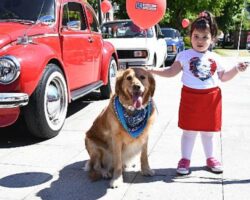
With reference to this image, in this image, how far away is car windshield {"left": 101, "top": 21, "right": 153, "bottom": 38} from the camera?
12.3 metres

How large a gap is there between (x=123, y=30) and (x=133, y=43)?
101 cm

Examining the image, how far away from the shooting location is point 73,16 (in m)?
7.19

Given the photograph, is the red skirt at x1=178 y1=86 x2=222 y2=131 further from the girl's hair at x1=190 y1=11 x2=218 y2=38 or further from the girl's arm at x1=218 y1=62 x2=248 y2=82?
the girl's hair at x1=190 y1=11 x2=218 y2=38

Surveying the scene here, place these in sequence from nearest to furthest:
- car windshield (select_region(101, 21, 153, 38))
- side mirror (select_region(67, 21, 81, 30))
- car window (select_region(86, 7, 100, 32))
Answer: side mirror (select_region(67, 21, 81, 30)), car window (select_region(86, 7, 100, 32)), car windshield (select_region(101, 21, 153, 38))

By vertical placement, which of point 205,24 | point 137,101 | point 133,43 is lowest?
point 133,43

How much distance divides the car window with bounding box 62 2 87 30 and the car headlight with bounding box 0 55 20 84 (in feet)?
5.64

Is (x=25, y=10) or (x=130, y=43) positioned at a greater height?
(x=25, y=10)

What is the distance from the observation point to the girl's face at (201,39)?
4117 millimetres

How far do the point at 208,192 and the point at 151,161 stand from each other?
1.01 m

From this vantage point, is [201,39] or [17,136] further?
[17,136]

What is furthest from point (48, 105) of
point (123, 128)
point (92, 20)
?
point (92, 20)

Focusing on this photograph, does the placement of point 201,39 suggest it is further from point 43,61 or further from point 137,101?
point 43,61

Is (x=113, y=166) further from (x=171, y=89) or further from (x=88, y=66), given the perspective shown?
(x=171, y=89)

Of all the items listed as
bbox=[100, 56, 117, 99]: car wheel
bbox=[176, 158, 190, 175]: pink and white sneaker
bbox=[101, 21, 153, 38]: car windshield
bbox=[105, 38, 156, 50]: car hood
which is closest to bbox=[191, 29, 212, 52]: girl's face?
bbox=[176, 158, 190, 175]: pink and white sneaker
